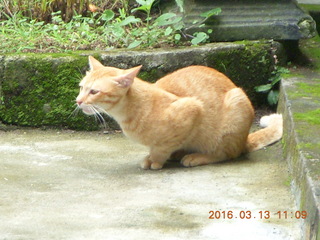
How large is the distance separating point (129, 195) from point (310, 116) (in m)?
1.34

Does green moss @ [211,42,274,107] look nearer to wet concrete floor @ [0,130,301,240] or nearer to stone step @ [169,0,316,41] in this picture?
stone step @ [169,0,316,41]

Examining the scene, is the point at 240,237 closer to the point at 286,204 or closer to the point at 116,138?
the point at 286,204

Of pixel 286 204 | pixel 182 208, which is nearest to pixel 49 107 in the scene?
pixel 182 208

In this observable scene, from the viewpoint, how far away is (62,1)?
6.28 metres

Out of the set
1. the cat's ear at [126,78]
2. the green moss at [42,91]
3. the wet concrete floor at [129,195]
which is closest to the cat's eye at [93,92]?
the cat's ear at [126,78]

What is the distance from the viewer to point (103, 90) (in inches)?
174

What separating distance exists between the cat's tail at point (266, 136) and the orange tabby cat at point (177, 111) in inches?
0.5

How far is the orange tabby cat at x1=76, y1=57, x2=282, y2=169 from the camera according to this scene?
14.7 ft

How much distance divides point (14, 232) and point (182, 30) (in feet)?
9.31

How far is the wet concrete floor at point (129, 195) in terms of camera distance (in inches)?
141

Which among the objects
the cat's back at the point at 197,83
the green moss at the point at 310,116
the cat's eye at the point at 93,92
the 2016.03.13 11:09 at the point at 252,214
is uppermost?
the cat's eye at the point at 93,92

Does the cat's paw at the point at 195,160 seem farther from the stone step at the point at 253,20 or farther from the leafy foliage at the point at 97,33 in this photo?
the stone step at the point at 253,20

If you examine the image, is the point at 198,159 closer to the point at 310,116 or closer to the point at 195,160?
the point at 195,160

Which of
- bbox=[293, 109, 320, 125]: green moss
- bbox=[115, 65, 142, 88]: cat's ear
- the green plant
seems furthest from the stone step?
bbox=[115, 65, 142, 88]: cat's ear
